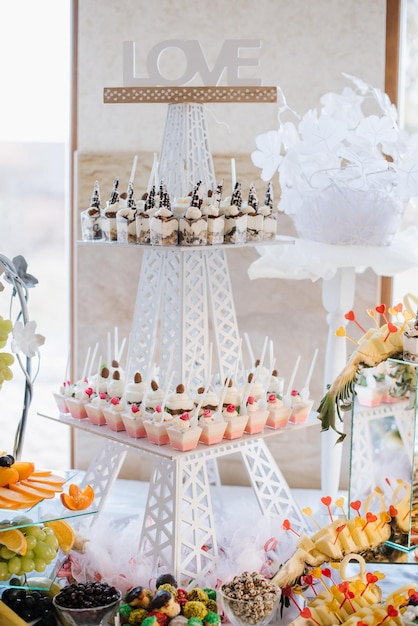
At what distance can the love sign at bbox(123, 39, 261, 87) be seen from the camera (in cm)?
354

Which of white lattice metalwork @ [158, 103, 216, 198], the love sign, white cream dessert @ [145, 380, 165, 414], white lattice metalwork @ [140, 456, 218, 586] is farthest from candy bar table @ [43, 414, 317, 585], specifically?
the love sign

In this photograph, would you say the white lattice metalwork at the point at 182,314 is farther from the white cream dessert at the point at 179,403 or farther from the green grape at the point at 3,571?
the green grape at the point at 3,571

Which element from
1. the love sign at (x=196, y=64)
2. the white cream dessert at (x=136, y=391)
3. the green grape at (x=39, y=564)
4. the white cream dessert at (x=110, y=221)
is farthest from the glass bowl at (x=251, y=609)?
the love sign at (x=196, y=64)

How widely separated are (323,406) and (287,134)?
1.34 metres

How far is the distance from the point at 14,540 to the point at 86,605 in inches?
13.4

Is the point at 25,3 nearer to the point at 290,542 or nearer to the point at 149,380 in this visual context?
the point at 149,380

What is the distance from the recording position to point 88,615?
2.89 m

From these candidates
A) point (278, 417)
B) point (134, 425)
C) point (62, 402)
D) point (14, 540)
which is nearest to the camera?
point (14, 540)

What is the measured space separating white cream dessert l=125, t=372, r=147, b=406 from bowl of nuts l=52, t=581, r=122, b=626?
2.61ft

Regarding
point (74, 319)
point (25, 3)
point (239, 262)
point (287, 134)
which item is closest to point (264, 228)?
point (287, 134)

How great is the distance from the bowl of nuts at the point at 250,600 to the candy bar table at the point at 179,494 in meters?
0.30

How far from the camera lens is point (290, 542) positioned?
369cm

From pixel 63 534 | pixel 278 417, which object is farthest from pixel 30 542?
pixel 278 417

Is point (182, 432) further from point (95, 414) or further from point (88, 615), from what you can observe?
point (88, 615)
